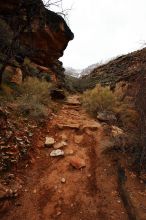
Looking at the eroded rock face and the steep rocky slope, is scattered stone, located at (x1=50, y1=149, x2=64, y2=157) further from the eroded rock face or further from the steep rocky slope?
the steep rocky slope

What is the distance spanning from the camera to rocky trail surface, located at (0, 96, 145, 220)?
13.5ft

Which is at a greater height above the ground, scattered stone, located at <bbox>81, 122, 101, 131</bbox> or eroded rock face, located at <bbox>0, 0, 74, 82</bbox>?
eroded rock face, located at <bbox>0, 0, 74, 82</bbox>

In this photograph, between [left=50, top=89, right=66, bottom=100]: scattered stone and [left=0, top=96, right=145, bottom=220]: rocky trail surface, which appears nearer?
[left=0, top=96, right=145, bottom=220]: rocky trail surface

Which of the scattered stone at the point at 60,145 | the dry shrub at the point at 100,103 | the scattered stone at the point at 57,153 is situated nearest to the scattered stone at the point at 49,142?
the scattered stone at the point at 60,145

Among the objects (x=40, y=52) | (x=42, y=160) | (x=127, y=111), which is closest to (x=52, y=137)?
(x=42, y=160)

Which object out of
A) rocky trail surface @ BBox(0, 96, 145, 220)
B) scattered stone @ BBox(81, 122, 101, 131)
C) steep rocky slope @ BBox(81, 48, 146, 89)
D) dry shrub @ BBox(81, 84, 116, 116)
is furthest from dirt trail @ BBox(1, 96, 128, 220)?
steep rocky slope @ BBox(81, 48, 146, 89)

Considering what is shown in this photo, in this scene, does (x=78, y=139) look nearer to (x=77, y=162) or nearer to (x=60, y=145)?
(x=60, y=145)

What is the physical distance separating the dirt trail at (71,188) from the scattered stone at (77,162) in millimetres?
92

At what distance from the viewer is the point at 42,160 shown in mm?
5395

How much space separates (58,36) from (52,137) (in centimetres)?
923

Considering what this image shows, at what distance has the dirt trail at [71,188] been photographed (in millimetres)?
4086

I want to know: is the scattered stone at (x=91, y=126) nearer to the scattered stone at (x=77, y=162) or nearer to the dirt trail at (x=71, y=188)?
the dirt trail at (x=71, y=188)

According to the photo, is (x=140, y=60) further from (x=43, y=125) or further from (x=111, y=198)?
(x=111, y=198)

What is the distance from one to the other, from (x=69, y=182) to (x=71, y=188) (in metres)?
0.17
